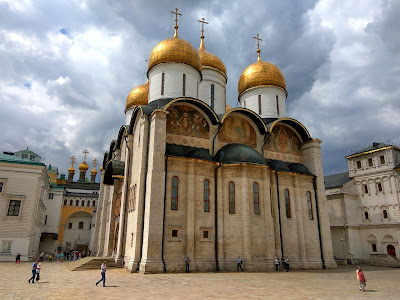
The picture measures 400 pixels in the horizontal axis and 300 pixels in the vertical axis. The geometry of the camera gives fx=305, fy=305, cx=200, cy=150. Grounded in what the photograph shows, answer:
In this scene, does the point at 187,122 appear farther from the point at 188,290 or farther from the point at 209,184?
the point at 188,290

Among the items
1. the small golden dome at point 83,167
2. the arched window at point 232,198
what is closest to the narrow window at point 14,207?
the arched window at point 232,198

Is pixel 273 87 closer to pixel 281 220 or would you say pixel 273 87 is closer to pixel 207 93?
pixel 207 93

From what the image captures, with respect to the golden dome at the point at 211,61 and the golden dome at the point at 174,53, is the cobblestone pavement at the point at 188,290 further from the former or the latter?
the golden dome at the point at 211,61

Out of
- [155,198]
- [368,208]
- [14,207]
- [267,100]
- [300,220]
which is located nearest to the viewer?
[155,198]

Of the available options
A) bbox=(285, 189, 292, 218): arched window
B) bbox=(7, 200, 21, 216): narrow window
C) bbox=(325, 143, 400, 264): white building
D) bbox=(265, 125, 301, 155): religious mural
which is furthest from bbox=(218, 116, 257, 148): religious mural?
bbox=(7, 200, 21, 216): narrow window

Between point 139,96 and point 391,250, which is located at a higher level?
point 139,96

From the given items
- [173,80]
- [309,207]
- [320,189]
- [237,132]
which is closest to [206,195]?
[237,132]

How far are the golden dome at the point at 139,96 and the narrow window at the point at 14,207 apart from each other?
457 inches

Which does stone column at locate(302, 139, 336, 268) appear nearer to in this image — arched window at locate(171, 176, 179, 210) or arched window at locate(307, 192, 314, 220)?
arched window at locate(307, 192, 314, 220)

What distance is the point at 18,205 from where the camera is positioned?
74.6 feet

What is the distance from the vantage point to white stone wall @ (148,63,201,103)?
20.2 m

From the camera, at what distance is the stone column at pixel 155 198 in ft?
47.8

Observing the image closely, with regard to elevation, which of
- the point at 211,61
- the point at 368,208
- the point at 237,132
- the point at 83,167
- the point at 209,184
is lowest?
the point at 368,208

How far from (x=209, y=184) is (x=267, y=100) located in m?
9.72
